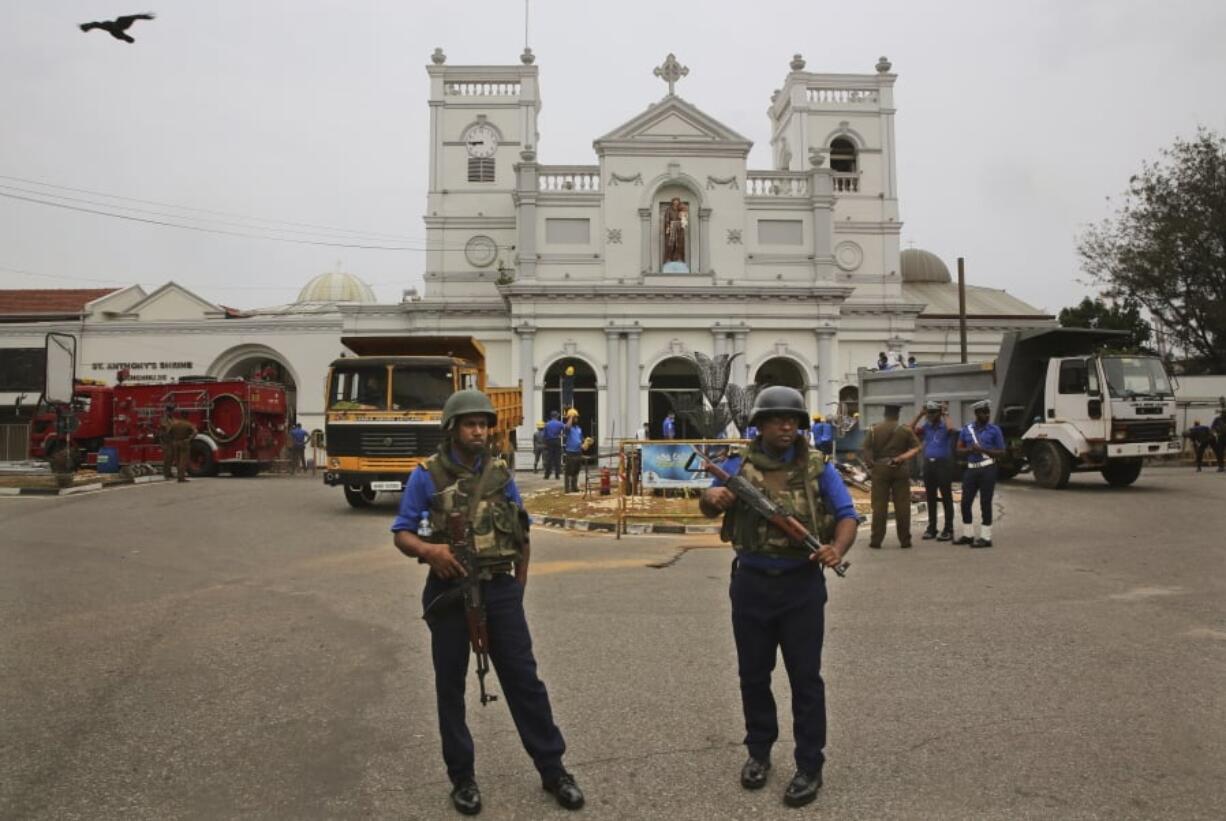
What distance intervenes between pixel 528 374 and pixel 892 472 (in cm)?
2452

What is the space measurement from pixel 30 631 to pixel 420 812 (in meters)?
4.87

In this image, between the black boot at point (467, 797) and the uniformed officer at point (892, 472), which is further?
the uniformed officer at point (892, 472)

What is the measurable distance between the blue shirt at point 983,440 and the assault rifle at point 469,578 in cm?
864

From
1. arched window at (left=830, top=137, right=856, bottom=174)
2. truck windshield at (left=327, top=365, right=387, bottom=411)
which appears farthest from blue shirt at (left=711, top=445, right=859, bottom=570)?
arched window at (left=830, top=137, right=856, bottom=174)

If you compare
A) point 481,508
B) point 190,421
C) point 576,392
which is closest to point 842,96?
point 576,392

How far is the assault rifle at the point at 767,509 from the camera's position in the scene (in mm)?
3639

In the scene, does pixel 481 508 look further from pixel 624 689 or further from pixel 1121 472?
pixel 1121 472

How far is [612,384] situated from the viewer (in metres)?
34.7

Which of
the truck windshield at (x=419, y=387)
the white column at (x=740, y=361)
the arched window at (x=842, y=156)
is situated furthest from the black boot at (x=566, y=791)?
the arched window at (x=842, y=156)

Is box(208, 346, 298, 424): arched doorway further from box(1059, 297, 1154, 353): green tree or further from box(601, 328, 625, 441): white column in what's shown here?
box(1059, 297, 1154, 353): green tree

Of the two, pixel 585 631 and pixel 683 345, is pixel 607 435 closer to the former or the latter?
pixel 683 345

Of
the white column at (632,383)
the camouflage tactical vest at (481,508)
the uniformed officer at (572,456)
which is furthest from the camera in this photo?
the white column at (632,383)

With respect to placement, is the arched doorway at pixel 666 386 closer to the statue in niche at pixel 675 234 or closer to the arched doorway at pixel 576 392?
the arched doorway at pixel 576 392

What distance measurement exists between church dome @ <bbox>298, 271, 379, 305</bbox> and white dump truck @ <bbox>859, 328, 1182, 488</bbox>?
38.4 metres
